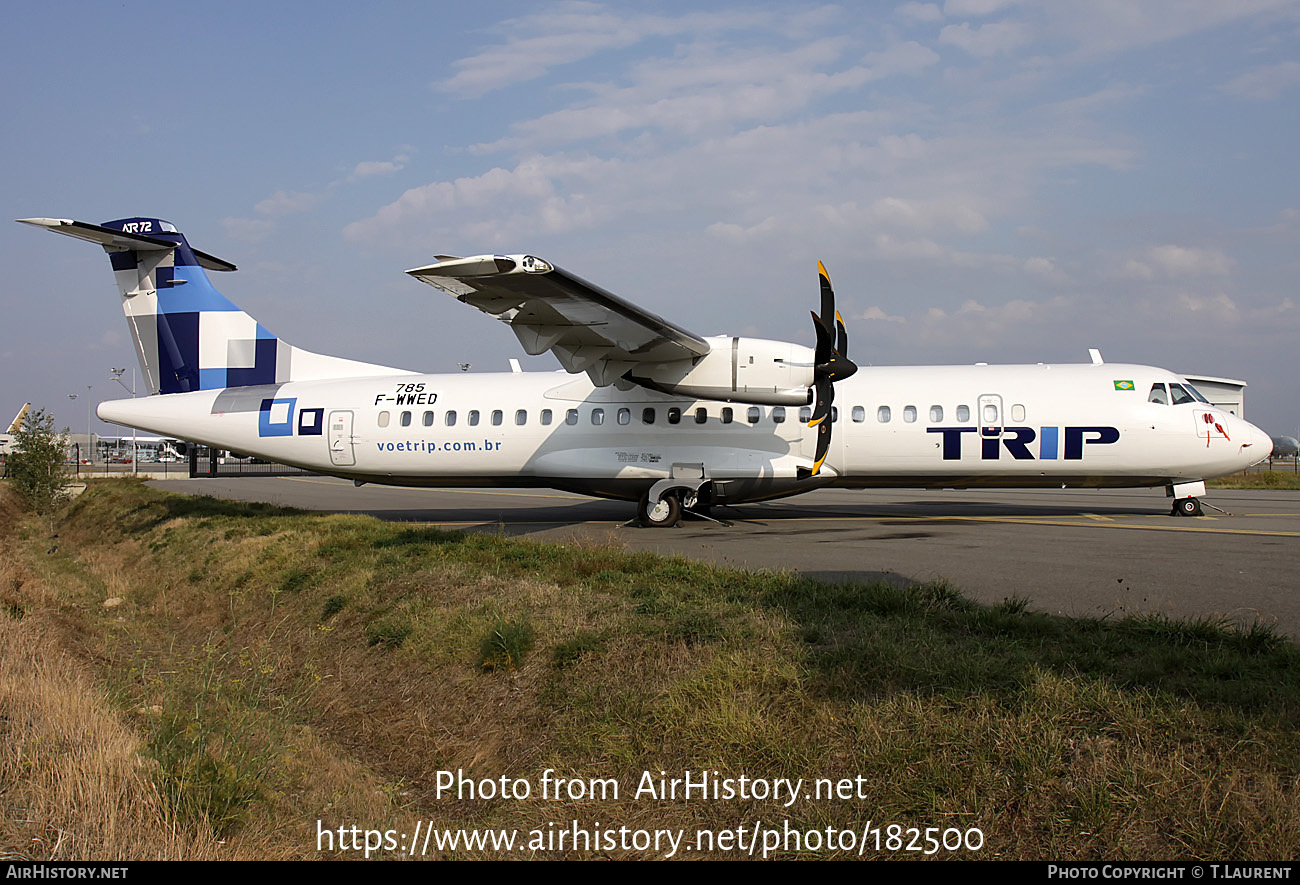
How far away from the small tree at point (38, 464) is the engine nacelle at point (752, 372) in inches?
923

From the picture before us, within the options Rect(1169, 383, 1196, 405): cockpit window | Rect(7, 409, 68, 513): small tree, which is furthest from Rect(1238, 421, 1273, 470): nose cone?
Rect(7, 409, 68, 513): small tree

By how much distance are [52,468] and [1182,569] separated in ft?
103

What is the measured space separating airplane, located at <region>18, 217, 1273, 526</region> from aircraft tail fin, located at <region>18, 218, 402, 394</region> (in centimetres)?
5

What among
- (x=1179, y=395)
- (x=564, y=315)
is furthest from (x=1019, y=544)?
(x=564, y=315)

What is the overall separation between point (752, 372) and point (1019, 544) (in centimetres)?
547

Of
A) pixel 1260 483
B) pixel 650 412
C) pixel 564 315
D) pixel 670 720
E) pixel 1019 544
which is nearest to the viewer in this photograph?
pixel 670 720

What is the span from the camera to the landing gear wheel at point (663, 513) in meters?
16.0

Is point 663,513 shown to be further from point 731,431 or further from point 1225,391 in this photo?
point 1225,391

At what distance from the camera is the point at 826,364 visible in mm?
14492

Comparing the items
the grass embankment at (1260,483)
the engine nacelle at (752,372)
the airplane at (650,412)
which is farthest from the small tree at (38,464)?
the grass embankment at (1260,483)

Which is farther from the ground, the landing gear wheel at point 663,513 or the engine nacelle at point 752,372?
the engine nacelle at point 752,372

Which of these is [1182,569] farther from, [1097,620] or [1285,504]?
[1285,504]

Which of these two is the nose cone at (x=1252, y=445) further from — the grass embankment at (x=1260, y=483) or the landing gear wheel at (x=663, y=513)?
the grass embankment at (x=1260, y=483)

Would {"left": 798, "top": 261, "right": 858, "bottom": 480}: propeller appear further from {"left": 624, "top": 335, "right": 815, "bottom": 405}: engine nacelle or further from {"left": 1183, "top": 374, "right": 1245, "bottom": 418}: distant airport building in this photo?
{"left": 1183, "top": 374, "right": 1245, "bottom": 418}: distant airport building
